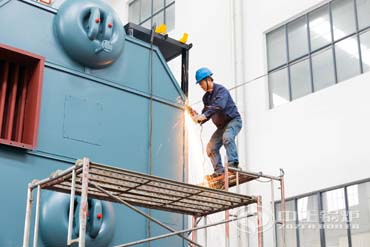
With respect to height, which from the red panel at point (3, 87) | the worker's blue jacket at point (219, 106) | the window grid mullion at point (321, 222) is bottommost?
the window grid mullion at point (321, 222)

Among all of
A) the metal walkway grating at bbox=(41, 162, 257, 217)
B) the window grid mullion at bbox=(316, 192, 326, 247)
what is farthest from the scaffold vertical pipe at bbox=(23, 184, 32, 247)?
the window grid mullion at bbox=(316, 192, 326, 247)

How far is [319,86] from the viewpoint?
37.8ft

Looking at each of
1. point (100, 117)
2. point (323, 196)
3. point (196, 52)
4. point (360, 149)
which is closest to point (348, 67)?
point (360, 149)

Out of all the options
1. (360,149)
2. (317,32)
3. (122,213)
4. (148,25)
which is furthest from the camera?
(148,25)

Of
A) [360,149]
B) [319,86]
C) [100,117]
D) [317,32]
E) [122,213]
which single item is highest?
[317,32]

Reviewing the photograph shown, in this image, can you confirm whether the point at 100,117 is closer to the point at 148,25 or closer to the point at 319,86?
the point at 319,86

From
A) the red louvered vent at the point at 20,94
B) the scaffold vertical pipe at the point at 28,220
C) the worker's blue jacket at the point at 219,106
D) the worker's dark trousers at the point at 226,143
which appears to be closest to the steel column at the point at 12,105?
the red louvered vent at the point at 20,94

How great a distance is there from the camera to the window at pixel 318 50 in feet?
36.4

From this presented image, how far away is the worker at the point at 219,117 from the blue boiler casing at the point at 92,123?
0.34 meters

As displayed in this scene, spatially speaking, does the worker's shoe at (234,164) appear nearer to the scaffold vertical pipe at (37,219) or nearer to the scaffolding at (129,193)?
the scaffolding at (129,193)

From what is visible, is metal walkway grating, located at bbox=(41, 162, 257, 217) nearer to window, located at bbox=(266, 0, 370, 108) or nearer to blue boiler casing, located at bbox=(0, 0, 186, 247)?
blue boiler casing, located at bbox=(0, 0, 186, 247)

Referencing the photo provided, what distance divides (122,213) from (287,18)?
7021 millimetres

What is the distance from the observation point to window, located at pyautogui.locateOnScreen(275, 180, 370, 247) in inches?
402

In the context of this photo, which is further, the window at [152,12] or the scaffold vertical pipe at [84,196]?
the window at [152,12]
